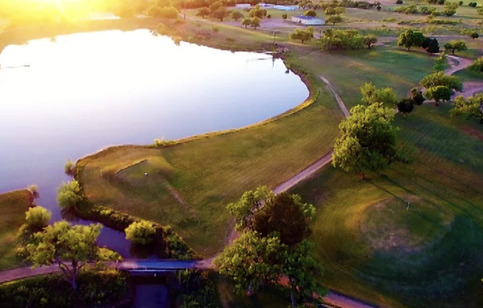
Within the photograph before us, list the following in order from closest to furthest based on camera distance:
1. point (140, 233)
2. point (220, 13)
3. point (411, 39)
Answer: point (140, 233) < point (411, 39) < point (220, 13)

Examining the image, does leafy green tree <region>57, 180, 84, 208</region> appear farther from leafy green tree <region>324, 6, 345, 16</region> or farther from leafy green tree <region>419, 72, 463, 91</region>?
leafy green tree <region>324, 6, 345, 16</region>

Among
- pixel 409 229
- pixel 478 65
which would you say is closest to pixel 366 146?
pixel 409 229

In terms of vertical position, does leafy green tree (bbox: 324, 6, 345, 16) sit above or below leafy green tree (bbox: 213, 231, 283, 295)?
above

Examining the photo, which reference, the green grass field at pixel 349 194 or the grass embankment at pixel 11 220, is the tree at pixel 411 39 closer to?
the green grass field at pixel 349 194

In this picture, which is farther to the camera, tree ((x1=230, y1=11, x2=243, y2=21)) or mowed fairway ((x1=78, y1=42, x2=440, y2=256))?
tree ((x1=230, y1=11, x2=243, y2=21))

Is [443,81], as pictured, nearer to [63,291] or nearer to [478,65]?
[478,65]

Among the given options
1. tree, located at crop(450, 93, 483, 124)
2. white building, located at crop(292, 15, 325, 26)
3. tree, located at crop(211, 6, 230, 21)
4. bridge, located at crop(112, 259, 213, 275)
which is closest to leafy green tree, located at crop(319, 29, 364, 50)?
white building, located at crop(292, 15, 325, 26)
